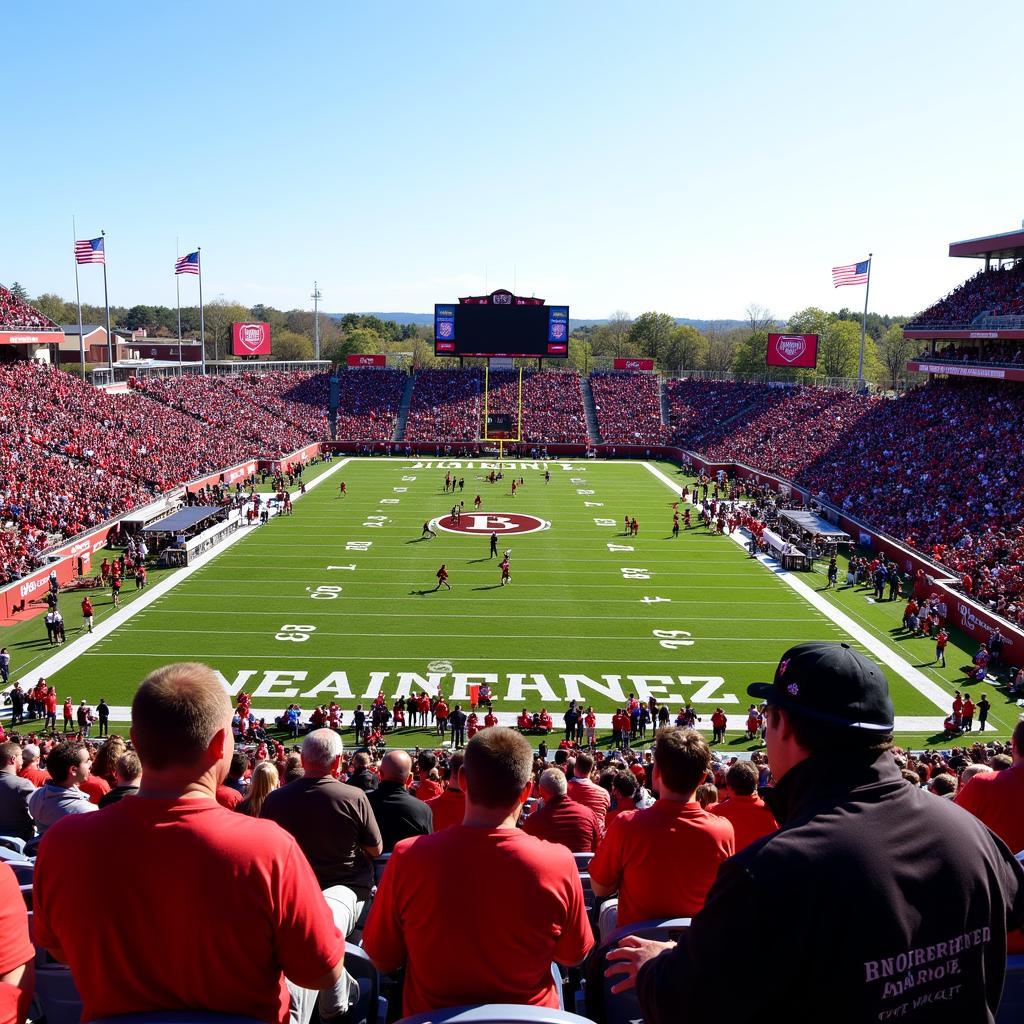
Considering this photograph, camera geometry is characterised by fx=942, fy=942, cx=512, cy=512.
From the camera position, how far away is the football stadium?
2.38 metres

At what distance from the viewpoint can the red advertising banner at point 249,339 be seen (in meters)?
74.8

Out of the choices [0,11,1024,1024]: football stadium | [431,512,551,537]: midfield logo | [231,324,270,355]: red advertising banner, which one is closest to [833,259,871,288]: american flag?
Result: [0,11,1024,1024]: football stadium

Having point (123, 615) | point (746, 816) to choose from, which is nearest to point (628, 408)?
point (123, 615)

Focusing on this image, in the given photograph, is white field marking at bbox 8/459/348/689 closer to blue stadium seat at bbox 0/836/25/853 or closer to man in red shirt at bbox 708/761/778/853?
blue stadium seat at bbox 0/836/25/853

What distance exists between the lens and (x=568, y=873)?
3.11 m

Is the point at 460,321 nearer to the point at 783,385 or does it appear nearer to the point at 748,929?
the point at 783,385

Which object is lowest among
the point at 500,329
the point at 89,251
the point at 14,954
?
the point at 14,954

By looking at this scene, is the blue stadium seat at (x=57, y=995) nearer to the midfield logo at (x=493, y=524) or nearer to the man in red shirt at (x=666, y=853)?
the man in red shirt at (x=666, y=853)

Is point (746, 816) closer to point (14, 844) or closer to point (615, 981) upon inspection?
point (615, 981)

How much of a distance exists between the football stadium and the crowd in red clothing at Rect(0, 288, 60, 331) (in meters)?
0.53

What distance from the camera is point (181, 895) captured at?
98.4 inches

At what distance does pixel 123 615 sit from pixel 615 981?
25618mm

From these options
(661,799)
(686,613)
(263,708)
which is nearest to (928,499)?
(686,613)

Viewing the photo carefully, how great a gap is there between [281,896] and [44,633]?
83.6ft
